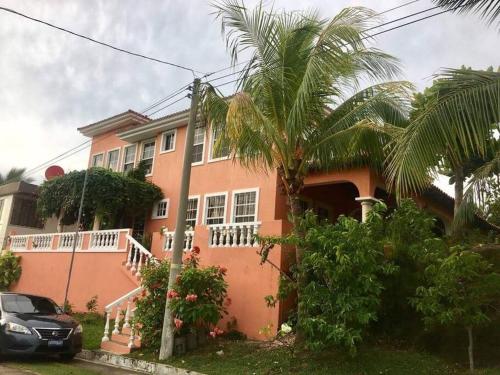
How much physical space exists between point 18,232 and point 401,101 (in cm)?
2152

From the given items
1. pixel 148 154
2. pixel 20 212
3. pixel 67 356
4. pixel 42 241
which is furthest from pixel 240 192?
pixel 20 212

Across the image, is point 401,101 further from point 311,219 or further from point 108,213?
point 108,213

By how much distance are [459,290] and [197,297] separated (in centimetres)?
507

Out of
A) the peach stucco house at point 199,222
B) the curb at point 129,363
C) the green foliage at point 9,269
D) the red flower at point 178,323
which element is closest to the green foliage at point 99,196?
the peach stucco house at point 199,222

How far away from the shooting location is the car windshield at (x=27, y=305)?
10410mm

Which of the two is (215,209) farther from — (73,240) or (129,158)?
(129,158)

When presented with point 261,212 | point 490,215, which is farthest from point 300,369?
point 490,215

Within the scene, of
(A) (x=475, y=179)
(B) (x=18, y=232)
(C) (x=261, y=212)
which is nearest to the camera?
(A) (x=475, y=179)

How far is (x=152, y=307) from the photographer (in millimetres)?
10516

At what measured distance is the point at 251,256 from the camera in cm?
1138

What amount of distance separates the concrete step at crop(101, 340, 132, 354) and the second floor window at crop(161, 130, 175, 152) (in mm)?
9671

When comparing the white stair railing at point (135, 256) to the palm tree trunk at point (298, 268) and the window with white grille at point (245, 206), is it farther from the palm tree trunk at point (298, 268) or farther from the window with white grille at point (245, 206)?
the palm tree trunk at point (298, 268)

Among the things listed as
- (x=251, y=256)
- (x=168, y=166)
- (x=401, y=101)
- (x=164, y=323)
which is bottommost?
(x=164, y=323)

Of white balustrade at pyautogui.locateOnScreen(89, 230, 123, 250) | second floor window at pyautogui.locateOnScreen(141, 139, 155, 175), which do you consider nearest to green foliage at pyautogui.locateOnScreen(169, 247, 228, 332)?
white balustrade at pyautogui.locateOnScreen(89, 230, 123, 250)
